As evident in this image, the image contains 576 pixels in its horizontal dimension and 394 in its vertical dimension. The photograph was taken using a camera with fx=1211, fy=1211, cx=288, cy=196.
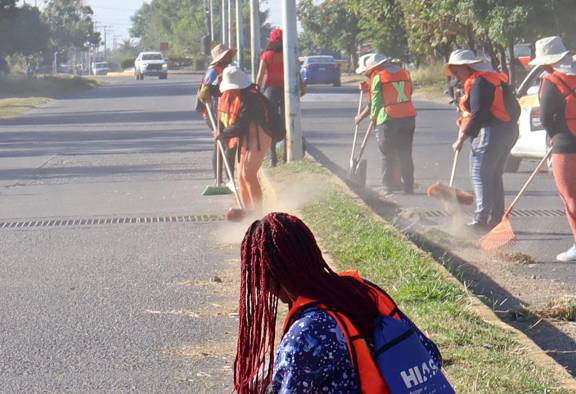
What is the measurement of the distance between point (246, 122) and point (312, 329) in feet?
28.0

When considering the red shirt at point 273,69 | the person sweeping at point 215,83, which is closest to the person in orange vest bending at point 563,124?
the person sweeping at point 215,83

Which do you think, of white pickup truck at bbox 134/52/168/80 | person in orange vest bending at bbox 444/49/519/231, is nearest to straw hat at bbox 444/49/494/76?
person in orange vest bending at bbox 444/49/519/231

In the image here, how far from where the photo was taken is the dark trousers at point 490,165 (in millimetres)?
11023

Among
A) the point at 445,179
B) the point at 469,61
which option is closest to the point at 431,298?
the point at 469,61

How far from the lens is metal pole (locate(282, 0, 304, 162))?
16.7 meters

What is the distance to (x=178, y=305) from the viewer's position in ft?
27.2

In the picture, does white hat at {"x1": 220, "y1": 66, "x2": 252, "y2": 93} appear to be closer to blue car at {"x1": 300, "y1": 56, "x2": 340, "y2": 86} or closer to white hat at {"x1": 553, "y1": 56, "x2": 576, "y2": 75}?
white hat at {"x1": 553, "y1": 56, "x2": 576, "y2": 75}

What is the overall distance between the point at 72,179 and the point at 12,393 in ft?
36.8

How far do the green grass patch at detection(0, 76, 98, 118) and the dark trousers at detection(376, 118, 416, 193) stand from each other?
32.7 metres

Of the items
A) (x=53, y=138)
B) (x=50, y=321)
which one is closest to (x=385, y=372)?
(x=50, y=321)

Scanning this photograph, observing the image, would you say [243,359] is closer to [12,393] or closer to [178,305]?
[12,393]

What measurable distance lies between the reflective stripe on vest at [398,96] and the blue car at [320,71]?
129 ft

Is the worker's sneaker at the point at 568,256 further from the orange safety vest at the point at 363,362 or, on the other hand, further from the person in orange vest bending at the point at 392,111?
the orange safety vest at the point at 363,362

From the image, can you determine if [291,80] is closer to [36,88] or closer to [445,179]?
[445,179]
